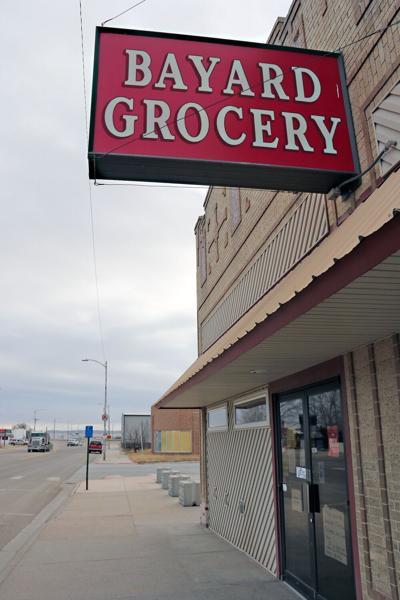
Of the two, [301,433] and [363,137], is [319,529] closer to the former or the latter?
[301,433]

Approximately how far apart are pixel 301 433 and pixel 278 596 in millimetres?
2057

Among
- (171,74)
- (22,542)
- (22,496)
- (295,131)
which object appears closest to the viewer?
(295,131)

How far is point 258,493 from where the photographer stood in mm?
8492

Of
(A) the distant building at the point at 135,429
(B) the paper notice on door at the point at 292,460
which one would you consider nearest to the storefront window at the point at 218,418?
(B) the paper notice on door at the point at 292,460

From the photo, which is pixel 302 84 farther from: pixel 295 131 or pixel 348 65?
pixel 348 65

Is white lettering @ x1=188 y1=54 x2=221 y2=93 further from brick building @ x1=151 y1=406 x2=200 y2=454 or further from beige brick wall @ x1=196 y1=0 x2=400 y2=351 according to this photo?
brick building @ x1=151 y1=406 x2=200 y2=454

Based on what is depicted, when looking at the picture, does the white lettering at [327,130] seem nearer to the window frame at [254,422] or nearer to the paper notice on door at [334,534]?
the paper notice on door at [334,534]

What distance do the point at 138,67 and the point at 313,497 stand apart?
5.24m

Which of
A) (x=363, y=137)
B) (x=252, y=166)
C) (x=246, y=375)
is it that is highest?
(x=363, y=137)

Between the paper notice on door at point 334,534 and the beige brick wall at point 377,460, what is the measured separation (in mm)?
480

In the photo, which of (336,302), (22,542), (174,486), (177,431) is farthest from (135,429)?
(336,302)

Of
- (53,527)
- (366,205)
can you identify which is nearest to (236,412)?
(53,527)

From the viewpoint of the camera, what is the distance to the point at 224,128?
5191 mm

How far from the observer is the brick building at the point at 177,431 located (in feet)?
158
